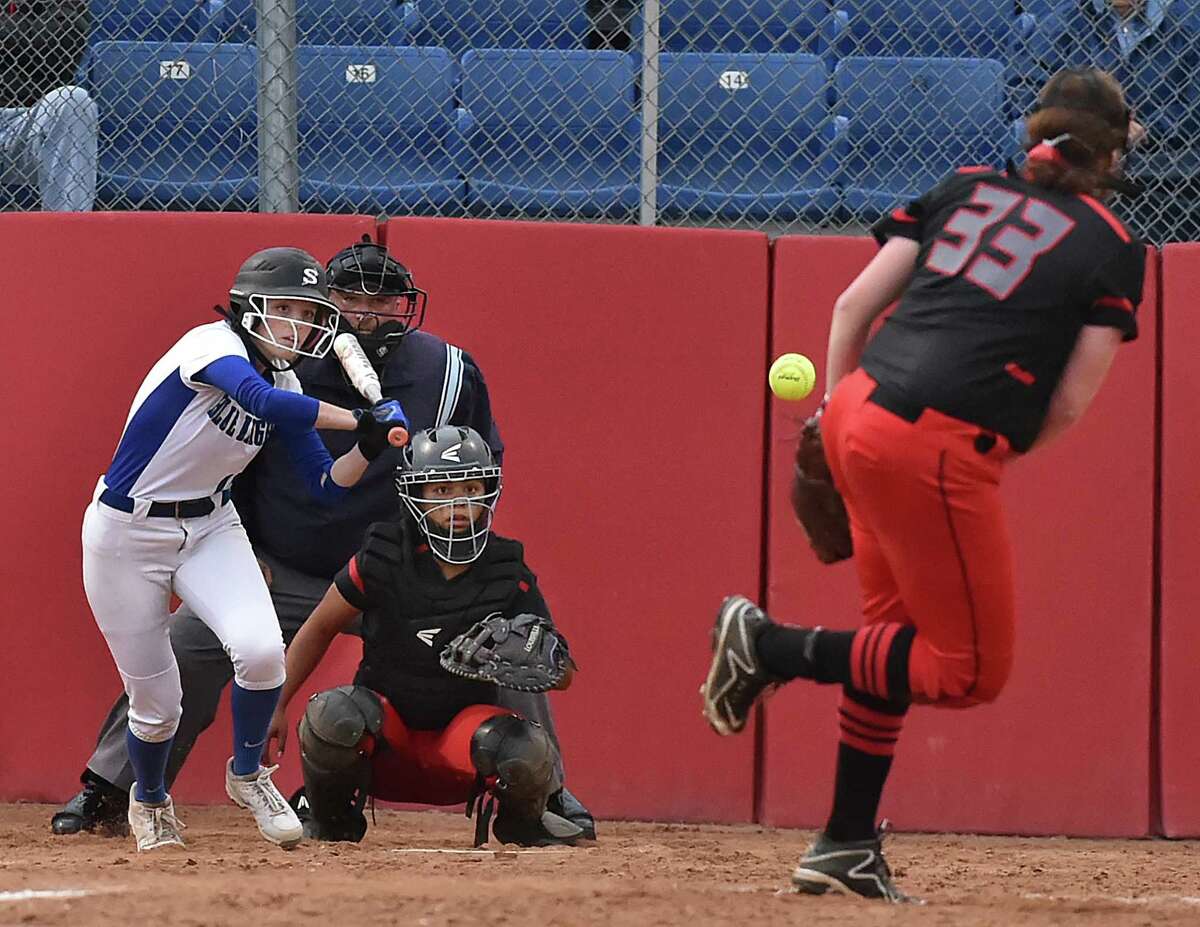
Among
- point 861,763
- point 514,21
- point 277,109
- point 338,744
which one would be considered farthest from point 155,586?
point 514,21

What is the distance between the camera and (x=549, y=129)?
6.63 metres

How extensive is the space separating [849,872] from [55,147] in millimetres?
4200

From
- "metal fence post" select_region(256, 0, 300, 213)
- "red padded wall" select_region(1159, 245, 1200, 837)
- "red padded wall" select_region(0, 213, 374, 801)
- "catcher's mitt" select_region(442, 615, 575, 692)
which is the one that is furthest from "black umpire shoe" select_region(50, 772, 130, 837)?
"red padded wall" select_region(1159, 245, 1200, 837)

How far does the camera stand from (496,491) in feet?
16.5

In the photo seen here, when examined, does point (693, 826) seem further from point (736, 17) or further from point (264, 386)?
point (736, 17)

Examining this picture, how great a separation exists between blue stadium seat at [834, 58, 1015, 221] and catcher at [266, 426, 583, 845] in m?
2.32

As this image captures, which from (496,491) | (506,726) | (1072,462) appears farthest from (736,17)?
(506,726)

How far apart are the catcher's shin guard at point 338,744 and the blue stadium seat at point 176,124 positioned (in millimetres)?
2376

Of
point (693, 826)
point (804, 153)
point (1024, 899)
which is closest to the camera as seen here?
point (1024, 899)

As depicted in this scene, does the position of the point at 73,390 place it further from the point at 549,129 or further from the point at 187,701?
the point at 549,129

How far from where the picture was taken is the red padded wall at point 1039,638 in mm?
6148

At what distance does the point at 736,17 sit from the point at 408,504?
113 inches

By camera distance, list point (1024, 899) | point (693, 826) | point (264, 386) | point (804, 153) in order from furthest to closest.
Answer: point (804, 153) → point (693, 826) → point (264, 386) → point (1024, 899)

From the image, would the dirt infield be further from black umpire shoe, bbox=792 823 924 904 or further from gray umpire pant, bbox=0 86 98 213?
gray umpire pant, bbox=0 86 98 213
